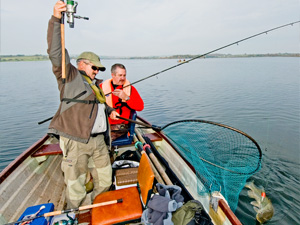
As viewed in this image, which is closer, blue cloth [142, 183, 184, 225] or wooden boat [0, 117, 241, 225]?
blue cloth [142, 183, 184, 225]

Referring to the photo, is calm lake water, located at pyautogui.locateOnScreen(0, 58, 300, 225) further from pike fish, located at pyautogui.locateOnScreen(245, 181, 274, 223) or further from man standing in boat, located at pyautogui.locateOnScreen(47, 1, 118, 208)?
man standing in boat, located at pyautogui.locateOnScreen(47, 1, 118, 208)

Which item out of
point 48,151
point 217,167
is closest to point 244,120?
point 217,167

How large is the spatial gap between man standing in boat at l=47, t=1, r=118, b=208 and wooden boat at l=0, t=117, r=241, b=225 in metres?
0.75

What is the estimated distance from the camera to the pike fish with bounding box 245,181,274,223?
4.43 metres

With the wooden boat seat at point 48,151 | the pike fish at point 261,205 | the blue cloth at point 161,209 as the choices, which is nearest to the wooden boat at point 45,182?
the wooden boat seat at point 48,151

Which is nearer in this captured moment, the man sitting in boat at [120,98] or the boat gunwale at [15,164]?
the boat gunwale at [15,164]

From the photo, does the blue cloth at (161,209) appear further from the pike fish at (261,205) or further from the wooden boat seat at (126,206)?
the pike fish at (261,205)

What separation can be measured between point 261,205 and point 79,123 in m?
5.08

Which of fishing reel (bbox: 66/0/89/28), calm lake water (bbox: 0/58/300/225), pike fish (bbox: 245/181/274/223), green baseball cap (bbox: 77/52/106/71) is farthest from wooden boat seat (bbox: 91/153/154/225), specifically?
pike fish (bbox: 245/181/274/223)

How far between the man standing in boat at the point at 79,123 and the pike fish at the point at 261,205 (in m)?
4.03

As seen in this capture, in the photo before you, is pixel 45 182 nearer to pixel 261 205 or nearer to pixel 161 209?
pixel 161 209

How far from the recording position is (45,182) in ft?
13.1

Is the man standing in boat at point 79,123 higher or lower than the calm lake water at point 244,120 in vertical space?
higher

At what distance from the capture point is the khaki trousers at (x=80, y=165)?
2.81 meters
